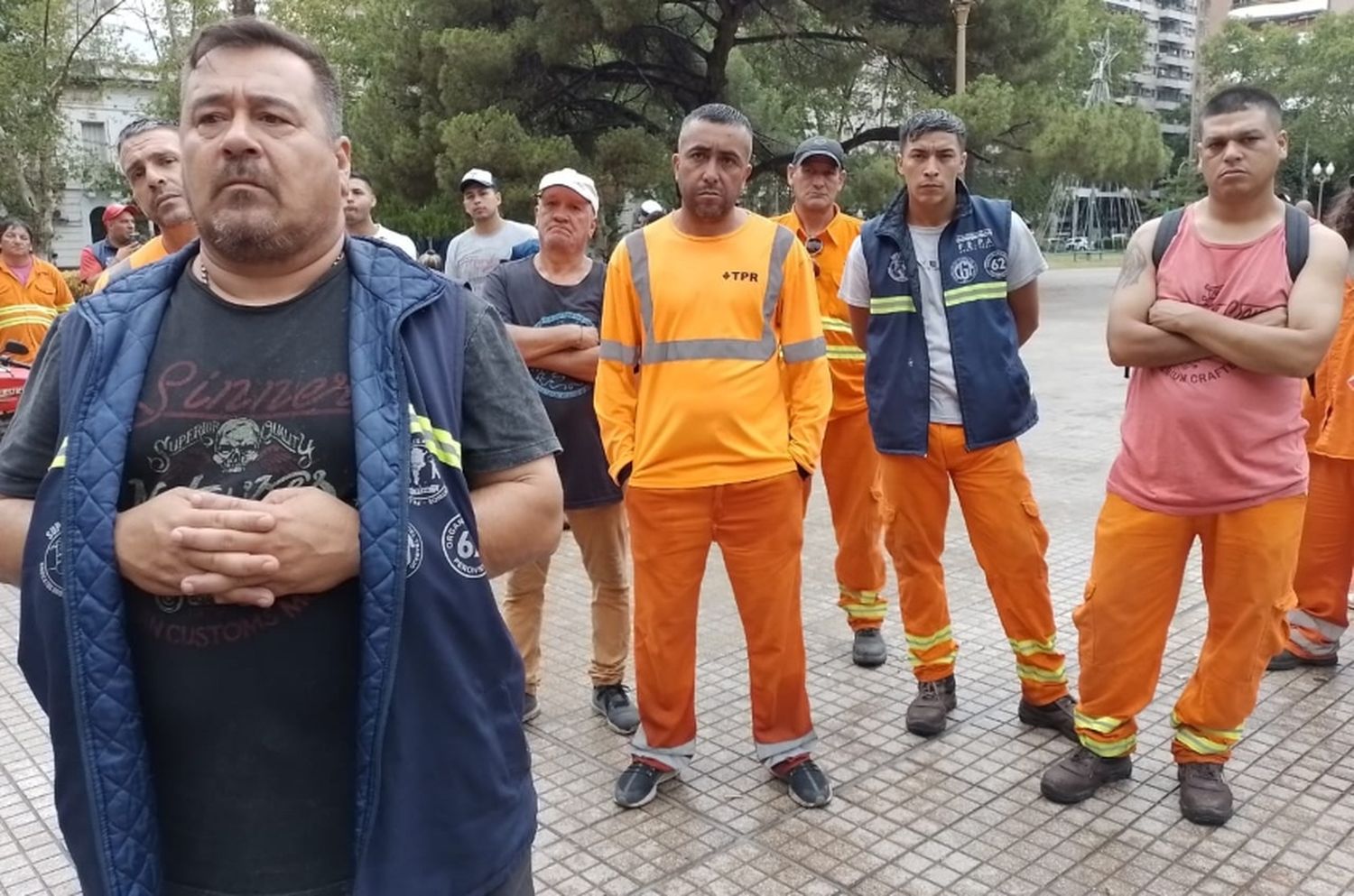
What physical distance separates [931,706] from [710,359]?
5.26 ft

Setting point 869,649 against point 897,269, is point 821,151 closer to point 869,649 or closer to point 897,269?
point 897,269

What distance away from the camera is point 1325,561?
4.59 m

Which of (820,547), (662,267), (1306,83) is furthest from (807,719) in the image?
(1306,83)

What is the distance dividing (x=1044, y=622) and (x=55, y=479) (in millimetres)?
3294

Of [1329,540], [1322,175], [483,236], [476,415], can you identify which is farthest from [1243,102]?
[1322,175]

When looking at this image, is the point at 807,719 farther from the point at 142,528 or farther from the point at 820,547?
the point at 820,547

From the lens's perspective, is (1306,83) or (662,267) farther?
(1306,83)

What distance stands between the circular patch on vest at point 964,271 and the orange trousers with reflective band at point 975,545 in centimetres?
53

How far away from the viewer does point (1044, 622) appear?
397 centimetres

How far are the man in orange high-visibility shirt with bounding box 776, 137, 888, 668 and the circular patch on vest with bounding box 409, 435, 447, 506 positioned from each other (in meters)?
3.12

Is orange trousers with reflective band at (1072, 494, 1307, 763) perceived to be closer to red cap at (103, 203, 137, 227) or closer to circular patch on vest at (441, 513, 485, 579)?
circular patch on vest at (441, 513, 485, 579)

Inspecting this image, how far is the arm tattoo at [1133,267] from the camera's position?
3.51 metres

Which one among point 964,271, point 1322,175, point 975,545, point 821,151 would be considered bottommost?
point 975,545

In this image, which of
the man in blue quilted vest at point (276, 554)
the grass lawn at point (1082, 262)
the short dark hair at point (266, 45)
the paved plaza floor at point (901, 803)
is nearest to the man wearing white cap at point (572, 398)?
the paved plaza floor at point (901, 803)
